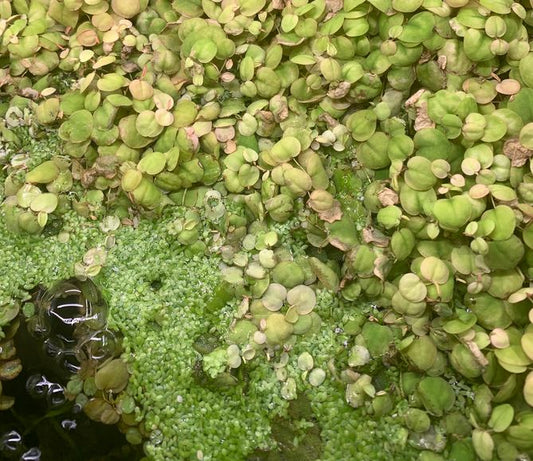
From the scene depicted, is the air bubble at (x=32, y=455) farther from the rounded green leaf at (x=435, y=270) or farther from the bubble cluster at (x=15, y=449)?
the rounded green leaf at (x=435, y=270)

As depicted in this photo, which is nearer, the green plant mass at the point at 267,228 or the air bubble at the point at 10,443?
the green plant mass at the point at 267,228

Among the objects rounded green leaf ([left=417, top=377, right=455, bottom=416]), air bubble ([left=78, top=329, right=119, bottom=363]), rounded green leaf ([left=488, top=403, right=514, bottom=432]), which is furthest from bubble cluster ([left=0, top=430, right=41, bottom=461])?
rounded green leaf ([left=488, top=403, right=514, bottom=432])

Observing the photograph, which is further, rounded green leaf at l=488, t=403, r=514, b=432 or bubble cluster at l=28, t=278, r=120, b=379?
bubble cluster at l=28, t=278, r=120, b=379

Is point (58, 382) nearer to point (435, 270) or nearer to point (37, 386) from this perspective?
point (37, 386)

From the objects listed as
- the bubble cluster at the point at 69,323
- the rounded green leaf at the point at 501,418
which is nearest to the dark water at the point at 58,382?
the bubble cluster at the point at 69,323

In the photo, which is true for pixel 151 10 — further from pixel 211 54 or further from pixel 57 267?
pixel 57 267

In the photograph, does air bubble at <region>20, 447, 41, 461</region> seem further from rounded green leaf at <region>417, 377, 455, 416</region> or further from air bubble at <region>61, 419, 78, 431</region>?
rounded green leaf at <region>417, 377, 455, 416</region>

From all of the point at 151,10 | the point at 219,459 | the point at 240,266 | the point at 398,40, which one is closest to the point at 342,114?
the point at 398,40

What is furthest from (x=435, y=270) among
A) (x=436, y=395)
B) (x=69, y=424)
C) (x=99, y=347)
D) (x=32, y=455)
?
(x=32, y=455)

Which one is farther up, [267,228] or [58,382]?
[267,228]
